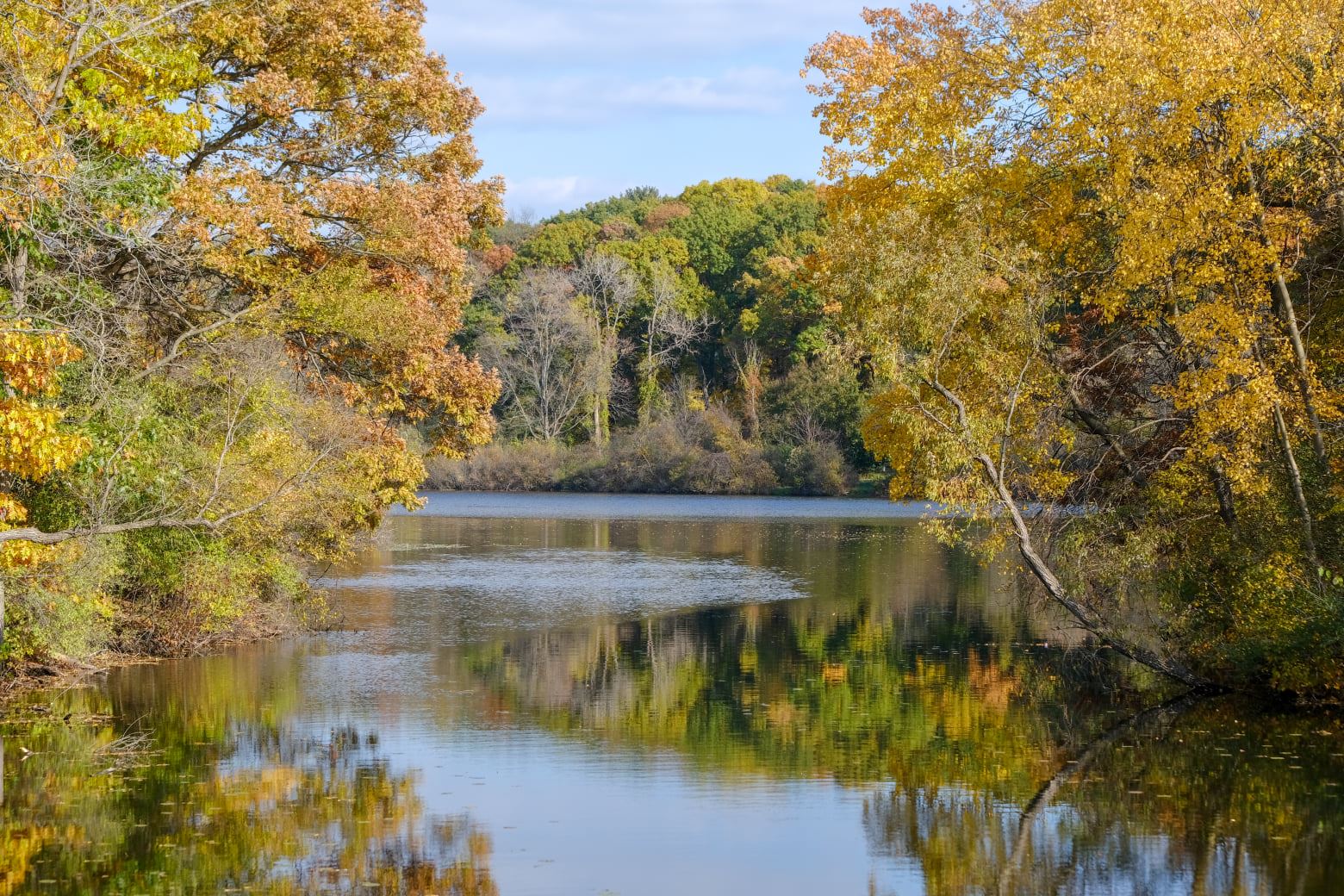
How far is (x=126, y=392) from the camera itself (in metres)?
17.5

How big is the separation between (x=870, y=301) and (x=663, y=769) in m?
6.95

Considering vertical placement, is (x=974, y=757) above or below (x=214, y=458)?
below

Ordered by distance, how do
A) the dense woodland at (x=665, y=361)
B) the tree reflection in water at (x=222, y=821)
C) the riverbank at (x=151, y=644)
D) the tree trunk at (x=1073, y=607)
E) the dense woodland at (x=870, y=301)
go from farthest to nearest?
the dense woodland at (x=665, y=361), the riverbank at (x=151, y=644), the tree trunk at (x=1073, y=607), the dense woodland at (x=870, y=301), the tree reflection in water at (x=222, y=821)

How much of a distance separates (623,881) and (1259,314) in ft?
37.2

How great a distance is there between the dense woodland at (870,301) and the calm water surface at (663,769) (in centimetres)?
182

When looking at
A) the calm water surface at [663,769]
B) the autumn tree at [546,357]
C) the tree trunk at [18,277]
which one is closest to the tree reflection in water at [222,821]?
the calm water surface at [663,769]

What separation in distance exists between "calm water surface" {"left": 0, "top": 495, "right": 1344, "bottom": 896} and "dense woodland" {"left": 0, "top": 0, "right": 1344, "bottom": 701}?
1819 mm

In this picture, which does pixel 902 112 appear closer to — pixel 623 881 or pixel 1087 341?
pixel 1087 341

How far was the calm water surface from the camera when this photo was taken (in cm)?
1144

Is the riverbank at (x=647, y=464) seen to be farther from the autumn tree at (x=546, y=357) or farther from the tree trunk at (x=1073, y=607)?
the tree trunk at (x=1073, y=607)

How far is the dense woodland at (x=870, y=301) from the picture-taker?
1536cm

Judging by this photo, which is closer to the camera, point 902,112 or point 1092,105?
point 1092,105

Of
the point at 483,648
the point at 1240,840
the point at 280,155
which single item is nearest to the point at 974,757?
the point at 1240,840

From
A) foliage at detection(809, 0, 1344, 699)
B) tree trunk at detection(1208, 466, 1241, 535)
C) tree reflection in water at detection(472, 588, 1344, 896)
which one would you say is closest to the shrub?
tree reflection in water at detection(472, 588, 1344, 896)
